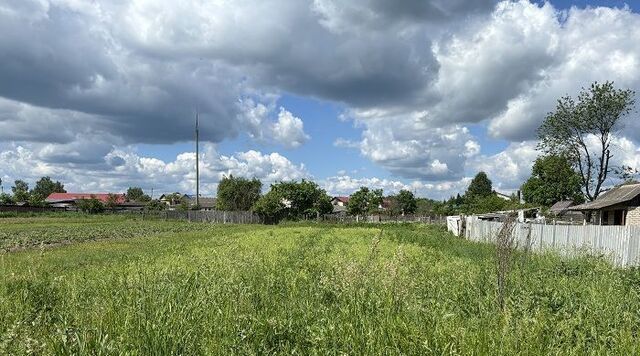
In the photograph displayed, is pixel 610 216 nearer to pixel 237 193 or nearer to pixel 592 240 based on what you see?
pixel 592 240

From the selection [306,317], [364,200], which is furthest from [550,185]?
[306,317]

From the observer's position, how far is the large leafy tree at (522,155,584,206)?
2815 inches

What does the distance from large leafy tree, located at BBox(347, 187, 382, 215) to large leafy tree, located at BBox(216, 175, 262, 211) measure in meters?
20.3

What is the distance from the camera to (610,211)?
41438mm

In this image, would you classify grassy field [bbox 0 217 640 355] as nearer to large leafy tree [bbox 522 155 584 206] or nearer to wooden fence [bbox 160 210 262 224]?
large leafy tree [bbox 522 155 584 206]

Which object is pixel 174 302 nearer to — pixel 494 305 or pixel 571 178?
pixel 494 305

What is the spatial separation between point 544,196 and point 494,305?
8619cm

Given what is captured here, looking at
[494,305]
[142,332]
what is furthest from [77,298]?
[494,305]

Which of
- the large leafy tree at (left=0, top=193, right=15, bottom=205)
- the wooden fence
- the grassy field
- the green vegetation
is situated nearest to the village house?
the grassy field

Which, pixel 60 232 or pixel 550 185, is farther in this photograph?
pixel 550 185

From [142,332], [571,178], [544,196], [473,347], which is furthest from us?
[544,196]

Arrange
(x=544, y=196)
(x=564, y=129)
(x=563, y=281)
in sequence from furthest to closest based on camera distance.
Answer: (x=544, y=196) < (x=564, y=129) < (x=563, y=281)

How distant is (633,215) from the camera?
36.7 m

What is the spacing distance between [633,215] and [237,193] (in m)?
85.5
